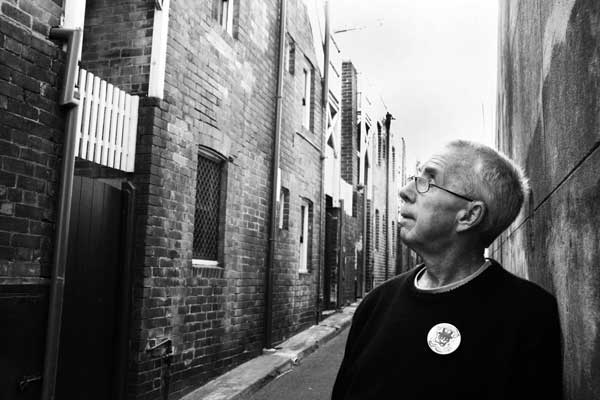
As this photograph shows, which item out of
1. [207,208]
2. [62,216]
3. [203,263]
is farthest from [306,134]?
[62,216]

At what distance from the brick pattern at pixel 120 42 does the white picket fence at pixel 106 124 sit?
354mm

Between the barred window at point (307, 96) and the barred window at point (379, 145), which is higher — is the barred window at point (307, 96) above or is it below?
below

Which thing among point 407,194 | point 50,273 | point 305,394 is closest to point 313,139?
point 305,394

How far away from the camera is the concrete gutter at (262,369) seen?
5.95 metres

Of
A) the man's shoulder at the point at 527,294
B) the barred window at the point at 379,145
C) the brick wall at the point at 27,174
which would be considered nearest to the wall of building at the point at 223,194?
the brick wall at the point at 27,174

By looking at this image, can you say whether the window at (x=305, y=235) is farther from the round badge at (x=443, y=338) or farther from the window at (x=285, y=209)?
the round badge at (x=443, y=338)

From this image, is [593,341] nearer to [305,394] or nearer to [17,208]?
[17,208]

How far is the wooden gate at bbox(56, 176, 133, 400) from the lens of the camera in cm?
436

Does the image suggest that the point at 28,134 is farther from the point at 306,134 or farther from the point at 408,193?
the point at 306,134

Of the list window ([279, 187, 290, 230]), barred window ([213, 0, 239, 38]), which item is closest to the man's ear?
barred window ([213, 0, 239, 38])

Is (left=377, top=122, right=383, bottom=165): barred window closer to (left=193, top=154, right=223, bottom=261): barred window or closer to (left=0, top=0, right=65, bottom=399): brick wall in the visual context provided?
(left=193, top=154, right=223, bottom=261): barred window

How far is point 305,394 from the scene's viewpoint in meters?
6.40

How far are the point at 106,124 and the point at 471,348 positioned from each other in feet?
14.3

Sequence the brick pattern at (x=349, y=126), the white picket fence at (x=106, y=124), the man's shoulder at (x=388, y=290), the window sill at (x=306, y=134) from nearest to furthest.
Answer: the man's shoulder at (x=388, y=290) → the white picket fence at (x=106, y=124) → the window sill at (x=306, y=134) → the brick pattern at (x=349, y=126)
